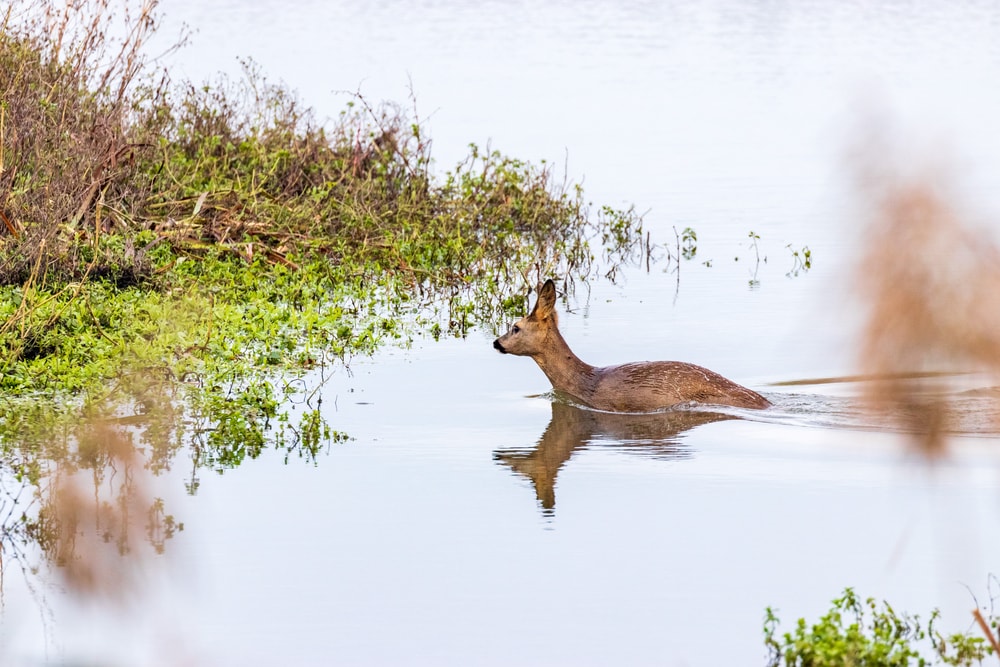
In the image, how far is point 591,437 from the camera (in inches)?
424

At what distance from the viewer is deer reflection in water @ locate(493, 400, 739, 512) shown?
31.9ft

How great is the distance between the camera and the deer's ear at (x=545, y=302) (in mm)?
11953

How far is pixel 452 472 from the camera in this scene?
9438 millimetres

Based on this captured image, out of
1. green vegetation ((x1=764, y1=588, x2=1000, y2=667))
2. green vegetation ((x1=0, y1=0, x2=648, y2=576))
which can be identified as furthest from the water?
green vegetation ((x1=0, y1=0, x2=648, y2=576))

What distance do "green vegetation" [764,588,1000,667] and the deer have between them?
4.89 meters

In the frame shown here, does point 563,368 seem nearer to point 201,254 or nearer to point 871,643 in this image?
point 201,254

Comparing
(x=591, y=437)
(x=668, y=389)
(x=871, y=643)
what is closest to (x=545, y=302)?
(x=668, y=389)

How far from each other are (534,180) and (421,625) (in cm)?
1283

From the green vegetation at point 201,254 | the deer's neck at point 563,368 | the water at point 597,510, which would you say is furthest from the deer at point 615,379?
the green vegetation at point 201,254

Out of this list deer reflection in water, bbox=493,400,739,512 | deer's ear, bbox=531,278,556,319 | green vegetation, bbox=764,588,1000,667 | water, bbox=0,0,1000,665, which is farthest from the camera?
deer's ear, bbox=531,278,556,319

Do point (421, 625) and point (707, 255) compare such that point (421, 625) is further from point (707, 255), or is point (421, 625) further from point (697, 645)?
point (707, 255)

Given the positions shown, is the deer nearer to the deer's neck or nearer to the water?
the deer's neck

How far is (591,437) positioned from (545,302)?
5.39ft

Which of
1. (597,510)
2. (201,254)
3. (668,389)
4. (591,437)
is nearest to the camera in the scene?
(597,510)
